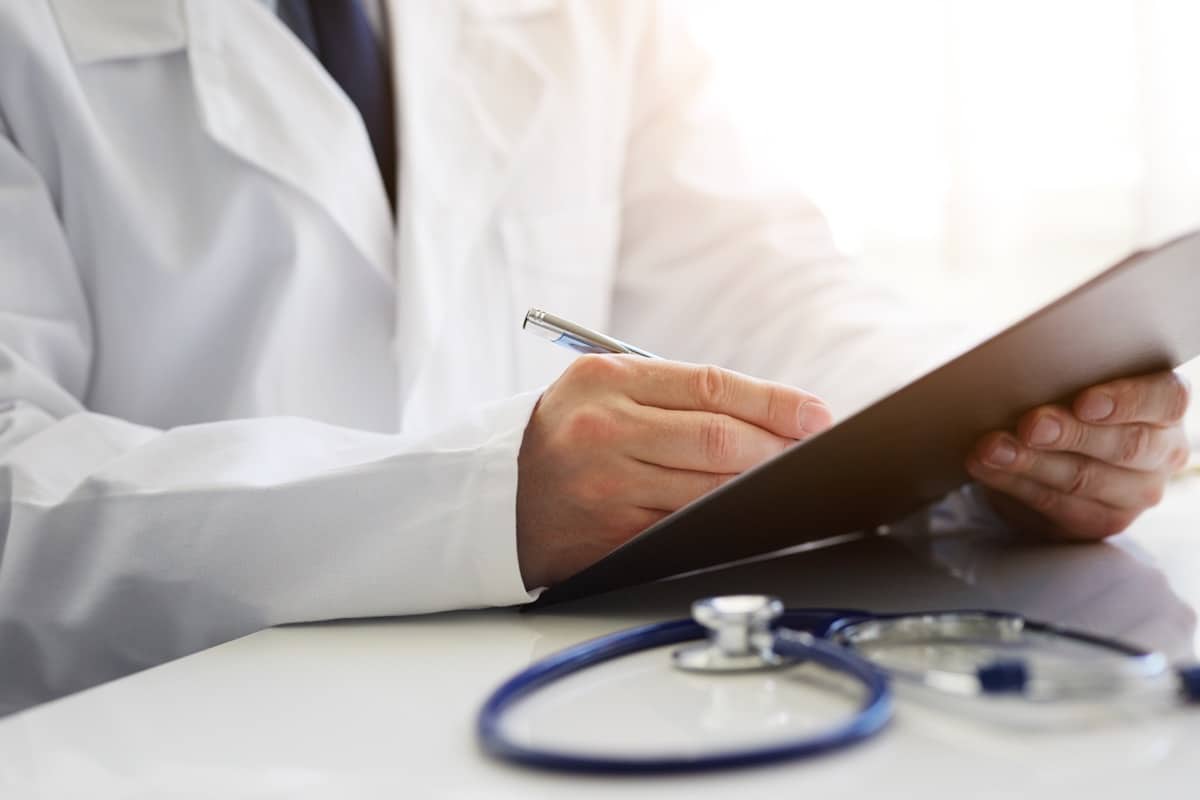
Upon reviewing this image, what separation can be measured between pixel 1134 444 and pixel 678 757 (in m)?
0.48

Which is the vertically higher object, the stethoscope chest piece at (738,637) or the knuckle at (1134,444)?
the stethoscope chest piece at (738,637)

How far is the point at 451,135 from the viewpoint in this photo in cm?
110

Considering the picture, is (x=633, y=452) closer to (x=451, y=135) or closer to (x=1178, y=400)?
(x=1178, y=400)

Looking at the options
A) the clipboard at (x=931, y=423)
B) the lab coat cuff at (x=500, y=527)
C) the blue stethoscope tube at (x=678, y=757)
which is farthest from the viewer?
the lab coat cuff at (x=500, y=527)

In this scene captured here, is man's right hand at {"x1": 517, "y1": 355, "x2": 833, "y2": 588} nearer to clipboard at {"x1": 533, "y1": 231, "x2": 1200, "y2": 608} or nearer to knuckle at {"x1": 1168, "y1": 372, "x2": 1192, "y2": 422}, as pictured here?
clipboard at {"x1": 533, "y1": 231, "x2": 1200, "y2": 608}

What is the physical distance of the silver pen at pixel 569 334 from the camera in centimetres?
60

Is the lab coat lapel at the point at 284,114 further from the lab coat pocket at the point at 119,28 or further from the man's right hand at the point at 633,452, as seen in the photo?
the man's right hand at the point at 633,452

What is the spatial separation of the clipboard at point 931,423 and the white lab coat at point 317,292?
3.9 inches

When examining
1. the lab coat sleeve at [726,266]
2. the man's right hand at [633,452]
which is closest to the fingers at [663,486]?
the man's right hand at [633,452]

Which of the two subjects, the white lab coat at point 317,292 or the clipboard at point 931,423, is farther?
the white lab coat at point 317,292

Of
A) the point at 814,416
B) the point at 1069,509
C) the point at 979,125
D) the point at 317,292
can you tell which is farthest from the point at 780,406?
the point at 979,125

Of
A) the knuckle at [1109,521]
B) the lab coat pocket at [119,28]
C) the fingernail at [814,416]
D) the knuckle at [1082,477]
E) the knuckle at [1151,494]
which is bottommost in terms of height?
the knuckle at [1109,521]

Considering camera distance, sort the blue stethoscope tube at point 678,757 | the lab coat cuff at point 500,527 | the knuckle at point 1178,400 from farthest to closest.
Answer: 1. the knuckle at point 1178,400
2. the lab coat cuff at point 500,527
3. the blue stethoscope tube at point 678,757

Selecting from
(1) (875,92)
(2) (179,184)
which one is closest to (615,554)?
(2) (179,184)
